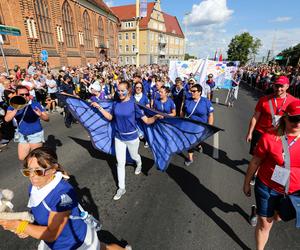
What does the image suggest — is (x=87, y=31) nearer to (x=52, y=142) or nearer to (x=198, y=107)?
(x=52, y=142)

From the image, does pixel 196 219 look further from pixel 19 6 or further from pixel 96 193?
pixel 19 6

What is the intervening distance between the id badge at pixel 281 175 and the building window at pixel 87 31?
35.0 metres

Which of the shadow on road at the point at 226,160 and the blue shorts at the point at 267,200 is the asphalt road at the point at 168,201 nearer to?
the shadow on road at the point at 226,160

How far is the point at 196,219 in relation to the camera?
10.3 ft

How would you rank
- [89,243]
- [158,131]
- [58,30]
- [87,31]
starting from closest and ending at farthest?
[89,243], [158,131], [58,30], [87,31]

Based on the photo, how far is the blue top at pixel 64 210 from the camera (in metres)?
1.47

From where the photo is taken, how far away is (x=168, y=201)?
11.8ft

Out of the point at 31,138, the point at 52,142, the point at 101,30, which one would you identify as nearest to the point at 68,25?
the point at 101,30

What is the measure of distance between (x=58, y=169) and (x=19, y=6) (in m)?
23.0

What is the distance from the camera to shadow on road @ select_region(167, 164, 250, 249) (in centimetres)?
298

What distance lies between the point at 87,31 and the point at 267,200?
36943 millimetres

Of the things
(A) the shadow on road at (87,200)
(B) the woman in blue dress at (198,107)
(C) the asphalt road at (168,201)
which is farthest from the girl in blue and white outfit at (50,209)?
(B) the woman in blue dress at (198,107)

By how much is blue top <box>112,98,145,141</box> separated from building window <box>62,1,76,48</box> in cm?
2814

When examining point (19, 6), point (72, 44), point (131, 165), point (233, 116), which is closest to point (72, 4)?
point (72, 44)
